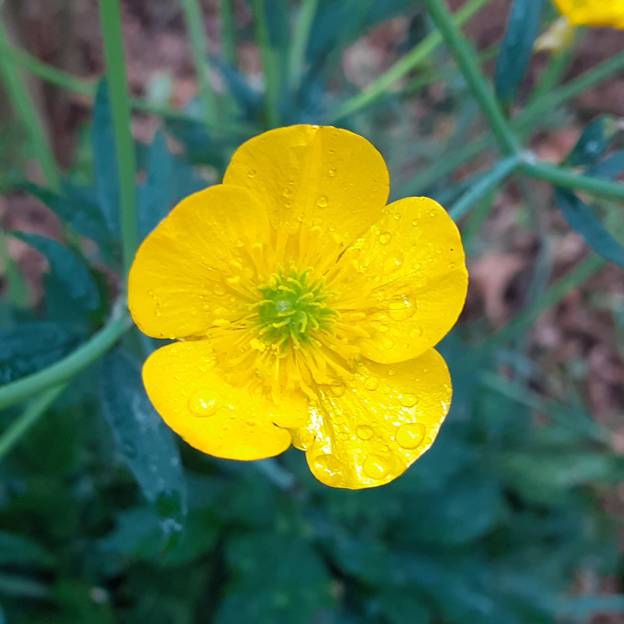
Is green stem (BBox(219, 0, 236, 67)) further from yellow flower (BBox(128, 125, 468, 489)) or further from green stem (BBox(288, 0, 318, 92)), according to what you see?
yellow flower (BBox(128, 125, 468, 489))

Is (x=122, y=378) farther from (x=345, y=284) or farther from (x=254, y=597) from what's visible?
(x=254, y=597)

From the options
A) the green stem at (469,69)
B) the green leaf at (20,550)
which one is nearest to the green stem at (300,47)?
the green stem at (469,69)

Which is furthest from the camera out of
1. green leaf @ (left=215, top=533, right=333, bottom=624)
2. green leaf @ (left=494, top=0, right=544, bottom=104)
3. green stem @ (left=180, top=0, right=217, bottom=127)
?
green stem @ (left=180, top=0, right=217, bottom=127)

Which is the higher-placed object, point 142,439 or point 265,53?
point 265,53

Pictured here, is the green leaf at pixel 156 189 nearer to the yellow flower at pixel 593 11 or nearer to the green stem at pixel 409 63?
the green stem at pixel 409 63

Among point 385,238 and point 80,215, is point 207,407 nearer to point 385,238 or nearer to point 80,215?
point 385,238

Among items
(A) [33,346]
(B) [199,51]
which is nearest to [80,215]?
(A) [33,346]

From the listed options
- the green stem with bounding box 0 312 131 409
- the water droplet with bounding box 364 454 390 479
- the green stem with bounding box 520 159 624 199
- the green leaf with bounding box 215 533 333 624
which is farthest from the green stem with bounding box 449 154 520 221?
the green leaf with bounding box 215 533 333 624
